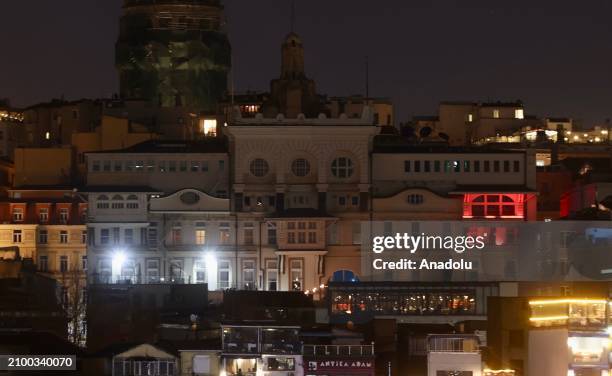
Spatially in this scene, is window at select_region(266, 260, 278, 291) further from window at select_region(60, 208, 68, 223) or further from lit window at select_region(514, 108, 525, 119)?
lit window at select_region(514, 108, 525, 119)

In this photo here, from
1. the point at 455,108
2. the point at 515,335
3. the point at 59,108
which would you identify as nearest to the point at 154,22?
the point at 59,108

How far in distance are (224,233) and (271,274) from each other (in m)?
3.38

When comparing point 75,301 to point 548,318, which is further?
point 75,301

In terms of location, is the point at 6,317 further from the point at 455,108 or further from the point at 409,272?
the point at 455,108

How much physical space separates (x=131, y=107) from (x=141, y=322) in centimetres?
3945

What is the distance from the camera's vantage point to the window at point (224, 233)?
13575 cm

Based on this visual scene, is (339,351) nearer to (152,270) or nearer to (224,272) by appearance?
(224,272)

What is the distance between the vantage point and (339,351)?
319ft

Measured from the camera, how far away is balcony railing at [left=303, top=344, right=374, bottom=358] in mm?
96625

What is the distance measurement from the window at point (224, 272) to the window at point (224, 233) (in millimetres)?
1097

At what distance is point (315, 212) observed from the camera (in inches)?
5320

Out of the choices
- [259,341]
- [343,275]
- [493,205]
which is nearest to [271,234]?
[343,275]

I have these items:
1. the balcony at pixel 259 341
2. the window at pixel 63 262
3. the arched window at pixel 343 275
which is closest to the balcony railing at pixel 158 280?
the arched window at pixel 343 275

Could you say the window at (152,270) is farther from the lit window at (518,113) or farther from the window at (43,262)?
the lit window at (518,113)
